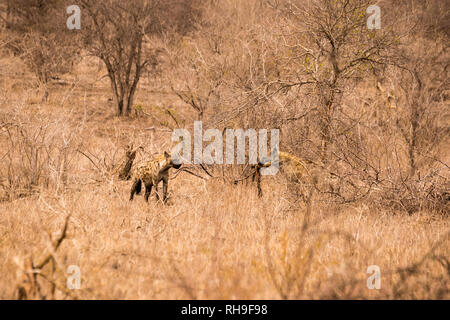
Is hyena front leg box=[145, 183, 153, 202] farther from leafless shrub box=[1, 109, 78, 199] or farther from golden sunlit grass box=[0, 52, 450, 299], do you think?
leafless shrub box=[1, 109, 78, 199]

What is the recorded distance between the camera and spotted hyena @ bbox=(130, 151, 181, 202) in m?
5.04

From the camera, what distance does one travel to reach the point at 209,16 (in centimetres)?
1939

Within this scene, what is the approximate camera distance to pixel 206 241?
397 cm

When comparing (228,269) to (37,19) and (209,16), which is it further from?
(37,19)

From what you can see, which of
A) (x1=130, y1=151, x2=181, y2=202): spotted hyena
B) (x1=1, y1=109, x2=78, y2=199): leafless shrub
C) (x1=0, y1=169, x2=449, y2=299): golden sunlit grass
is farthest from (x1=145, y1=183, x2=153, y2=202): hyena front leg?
(x1=1, y1=109, x2=78, y2=199): leafless shrub

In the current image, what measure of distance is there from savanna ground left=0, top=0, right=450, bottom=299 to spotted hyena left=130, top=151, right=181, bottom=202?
240 mm

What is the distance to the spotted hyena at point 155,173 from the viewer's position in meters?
5.04

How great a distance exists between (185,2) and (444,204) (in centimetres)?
1968

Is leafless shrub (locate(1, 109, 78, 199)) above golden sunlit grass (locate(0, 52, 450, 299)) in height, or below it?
above

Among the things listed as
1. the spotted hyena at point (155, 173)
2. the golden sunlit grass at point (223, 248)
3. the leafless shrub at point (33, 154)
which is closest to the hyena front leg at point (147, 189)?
the spotted hyena at point (155, 173)

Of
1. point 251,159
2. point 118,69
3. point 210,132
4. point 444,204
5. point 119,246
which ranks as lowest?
point 119,246

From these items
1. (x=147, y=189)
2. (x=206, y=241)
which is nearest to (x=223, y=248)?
(x=206, y=241)
